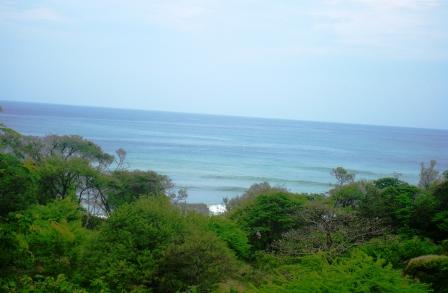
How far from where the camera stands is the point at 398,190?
90.8 ft

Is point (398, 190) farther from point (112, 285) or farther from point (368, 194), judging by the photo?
point (112, 285)

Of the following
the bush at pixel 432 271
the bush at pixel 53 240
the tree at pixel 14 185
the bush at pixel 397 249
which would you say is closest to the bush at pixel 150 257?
the bush at pixel 53 240

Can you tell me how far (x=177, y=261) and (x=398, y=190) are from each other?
17274 millimetres

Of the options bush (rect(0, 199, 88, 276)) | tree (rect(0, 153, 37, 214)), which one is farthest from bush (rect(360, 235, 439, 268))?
tree (rect(0, 153, 37, 214))

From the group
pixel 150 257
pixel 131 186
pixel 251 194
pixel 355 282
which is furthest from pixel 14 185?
pixel 251 194

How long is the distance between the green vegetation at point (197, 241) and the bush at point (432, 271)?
0.03 m

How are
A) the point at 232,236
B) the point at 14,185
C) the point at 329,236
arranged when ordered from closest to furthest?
the point at 14,185, the point at 329,236, the point at 232,236

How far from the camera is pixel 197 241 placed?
48.2 ft

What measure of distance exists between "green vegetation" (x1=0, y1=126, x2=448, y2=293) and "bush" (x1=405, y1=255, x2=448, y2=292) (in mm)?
30

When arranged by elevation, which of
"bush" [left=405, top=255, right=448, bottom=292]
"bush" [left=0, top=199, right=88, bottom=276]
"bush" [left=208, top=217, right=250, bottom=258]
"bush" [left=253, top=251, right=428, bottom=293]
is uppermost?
"bush" [left=253, top=251, right=428, bottom=293]

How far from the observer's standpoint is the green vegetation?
352 inches

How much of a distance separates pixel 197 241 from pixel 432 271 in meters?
6.57

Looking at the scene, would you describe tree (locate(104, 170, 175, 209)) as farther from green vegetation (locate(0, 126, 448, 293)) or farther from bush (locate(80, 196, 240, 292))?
bush (locate(80, 196, 240, 292))

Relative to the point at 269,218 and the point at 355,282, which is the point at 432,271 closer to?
the point at 355,282
